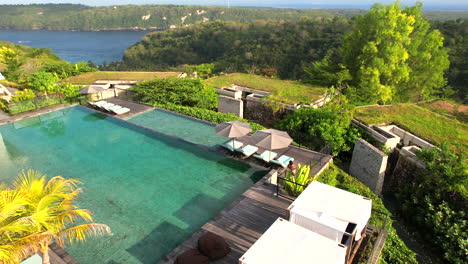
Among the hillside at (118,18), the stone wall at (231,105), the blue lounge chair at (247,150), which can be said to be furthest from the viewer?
the hillside at (118,18)

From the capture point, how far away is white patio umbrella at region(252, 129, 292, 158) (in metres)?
11.0

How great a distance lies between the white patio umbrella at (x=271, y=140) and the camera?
11009mm

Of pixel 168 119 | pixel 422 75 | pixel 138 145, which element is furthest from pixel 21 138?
pixel 422 75

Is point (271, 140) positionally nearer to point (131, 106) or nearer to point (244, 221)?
point (244, 221)

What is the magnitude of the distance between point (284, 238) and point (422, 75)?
26229mm

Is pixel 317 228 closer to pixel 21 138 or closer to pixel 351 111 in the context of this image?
pixel 351 111

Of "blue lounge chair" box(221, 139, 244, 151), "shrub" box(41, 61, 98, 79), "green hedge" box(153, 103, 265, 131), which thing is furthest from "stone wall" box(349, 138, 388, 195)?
"shrub" box(41, 61, 98, 79)

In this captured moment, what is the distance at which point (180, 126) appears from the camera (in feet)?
53.2

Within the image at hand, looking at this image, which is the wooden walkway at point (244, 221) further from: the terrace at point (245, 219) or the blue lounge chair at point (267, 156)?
the blue lounge chair at point (267, 156)

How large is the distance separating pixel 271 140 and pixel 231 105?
9.68 meters

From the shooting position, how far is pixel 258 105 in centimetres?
2041

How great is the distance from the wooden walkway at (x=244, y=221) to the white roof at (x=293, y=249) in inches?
60.4

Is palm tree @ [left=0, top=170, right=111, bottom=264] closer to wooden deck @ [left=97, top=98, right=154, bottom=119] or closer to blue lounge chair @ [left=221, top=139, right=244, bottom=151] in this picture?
blue lounge chair @ [left=221, top=139, right=244, bottom=151]

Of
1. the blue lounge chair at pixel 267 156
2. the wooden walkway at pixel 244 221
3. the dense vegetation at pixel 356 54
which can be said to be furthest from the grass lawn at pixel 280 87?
the wooden walkway at pixel 244 221
